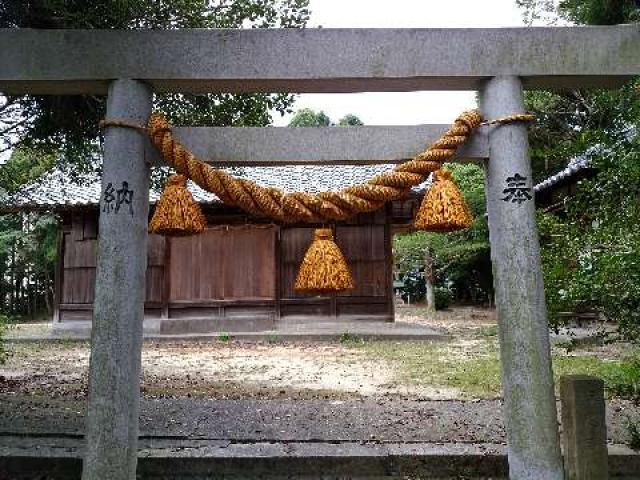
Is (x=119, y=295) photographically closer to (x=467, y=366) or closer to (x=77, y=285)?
(x=467, y=366)

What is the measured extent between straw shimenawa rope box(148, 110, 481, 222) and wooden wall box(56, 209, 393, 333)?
36.4 ft

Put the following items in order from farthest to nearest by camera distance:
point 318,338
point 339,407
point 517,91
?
point 318,338, point 339,407, point 517,91

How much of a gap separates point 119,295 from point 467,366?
727 centimetres

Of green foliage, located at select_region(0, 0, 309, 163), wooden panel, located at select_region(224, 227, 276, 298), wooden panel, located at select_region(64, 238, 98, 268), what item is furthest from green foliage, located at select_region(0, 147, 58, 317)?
green foliage, located at select_region(0, 0, 309, 163)

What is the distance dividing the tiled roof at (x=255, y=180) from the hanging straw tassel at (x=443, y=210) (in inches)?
412

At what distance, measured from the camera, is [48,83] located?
295 centimetres

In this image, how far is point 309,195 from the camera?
2.87 metres

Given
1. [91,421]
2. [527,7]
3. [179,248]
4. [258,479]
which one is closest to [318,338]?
[179,248]

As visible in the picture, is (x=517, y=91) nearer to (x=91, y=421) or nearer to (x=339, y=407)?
(x=91, y=421)

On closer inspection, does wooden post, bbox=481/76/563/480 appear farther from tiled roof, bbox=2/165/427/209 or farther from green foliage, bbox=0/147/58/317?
green foliage, bbox=0/147/58/317

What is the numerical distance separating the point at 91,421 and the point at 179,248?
11.7 m

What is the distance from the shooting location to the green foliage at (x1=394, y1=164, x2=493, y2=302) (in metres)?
18.8

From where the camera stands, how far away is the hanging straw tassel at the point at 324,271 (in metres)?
3.08

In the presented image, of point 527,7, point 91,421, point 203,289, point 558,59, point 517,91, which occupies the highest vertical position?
point 527,7
